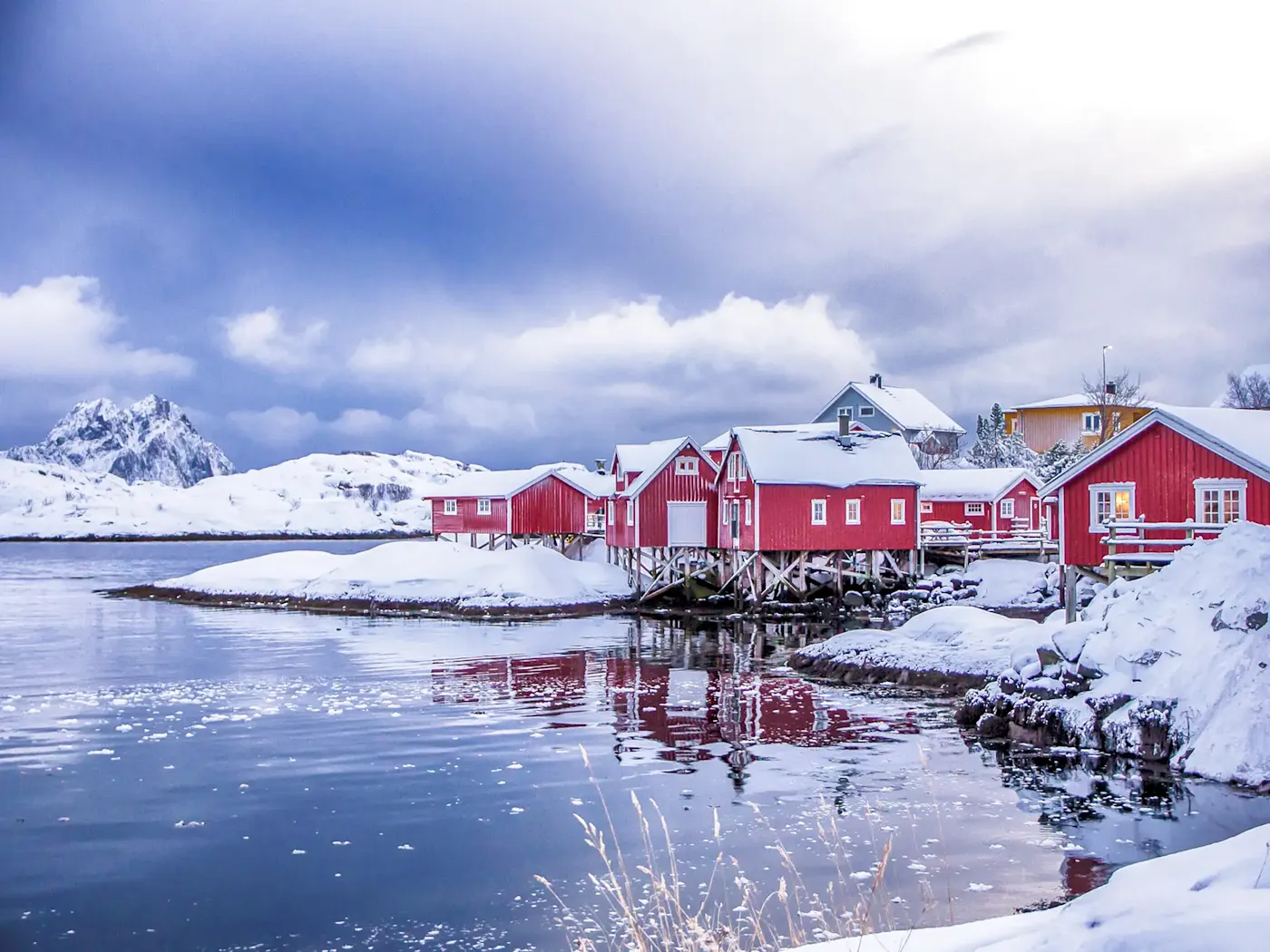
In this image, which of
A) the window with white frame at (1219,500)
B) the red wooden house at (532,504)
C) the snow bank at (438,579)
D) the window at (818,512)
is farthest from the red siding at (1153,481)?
the red wooden house at (532,504)

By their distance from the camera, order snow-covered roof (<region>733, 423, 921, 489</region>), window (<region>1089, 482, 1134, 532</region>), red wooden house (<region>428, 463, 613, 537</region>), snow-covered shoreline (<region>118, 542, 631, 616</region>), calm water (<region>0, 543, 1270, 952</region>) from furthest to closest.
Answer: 1. red wooden house (<region>428, 463, 613, 537</region>)
2. snow-covered shoreline (<region>118, 542, 631, 616</region>)
3. snow-covered roof (<region>733, 423, 921, 489</region>)
4. window (<region>1089, 482, 1134, 532</region>)
5. calm water (<region>0, 543, 1270, 952</region>)

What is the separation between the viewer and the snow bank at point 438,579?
154ft

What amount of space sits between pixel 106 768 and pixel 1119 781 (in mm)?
14426

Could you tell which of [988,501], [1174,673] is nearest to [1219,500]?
[1174,673]

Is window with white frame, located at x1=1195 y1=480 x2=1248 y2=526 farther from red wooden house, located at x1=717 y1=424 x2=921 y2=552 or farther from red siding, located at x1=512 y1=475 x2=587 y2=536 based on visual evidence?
red siding, located at x1=512 y1=475 x2=587 y2=536

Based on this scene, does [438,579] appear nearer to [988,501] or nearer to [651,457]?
[651,457]

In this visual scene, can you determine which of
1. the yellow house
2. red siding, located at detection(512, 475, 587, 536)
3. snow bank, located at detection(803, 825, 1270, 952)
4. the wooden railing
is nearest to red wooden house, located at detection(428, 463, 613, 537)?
red siding, located at detection(512, 475, 587, 536)

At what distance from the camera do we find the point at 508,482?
68188 millimetres

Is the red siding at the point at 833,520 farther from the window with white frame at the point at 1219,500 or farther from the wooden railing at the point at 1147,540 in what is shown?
the window with white frame at the point at 1219,500

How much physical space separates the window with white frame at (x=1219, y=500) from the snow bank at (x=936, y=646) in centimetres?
560

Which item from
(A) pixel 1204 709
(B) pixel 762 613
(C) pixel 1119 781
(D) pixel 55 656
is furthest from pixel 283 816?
(B) pixel 762 613

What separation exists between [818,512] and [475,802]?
110ft

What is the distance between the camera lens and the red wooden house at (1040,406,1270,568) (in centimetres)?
2725

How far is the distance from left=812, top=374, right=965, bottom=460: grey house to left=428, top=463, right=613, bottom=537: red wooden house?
1834 cm
